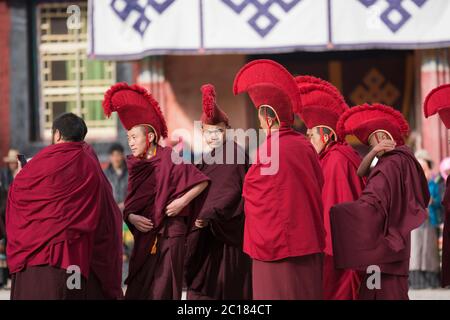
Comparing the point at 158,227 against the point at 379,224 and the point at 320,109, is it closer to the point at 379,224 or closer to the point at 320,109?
the point at 320,109

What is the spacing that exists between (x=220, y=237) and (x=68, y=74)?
641cm

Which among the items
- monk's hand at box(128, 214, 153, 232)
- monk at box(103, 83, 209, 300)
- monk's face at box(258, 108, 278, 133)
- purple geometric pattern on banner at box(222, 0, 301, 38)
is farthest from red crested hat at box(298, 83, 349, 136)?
purple geometric pattern on banner at box(222, 0, 301, 38)

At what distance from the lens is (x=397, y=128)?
28.8 ft

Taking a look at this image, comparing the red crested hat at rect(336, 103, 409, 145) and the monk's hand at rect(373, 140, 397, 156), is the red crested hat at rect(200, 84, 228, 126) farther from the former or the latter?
the monk's hand at rect(373, 140, 397, 156)

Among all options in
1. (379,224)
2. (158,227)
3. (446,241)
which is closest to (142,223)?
(158,227)

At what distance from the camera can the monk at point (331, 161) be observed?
29.7ft

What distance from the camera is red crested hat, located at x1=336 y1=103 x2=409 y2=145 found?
8.77m

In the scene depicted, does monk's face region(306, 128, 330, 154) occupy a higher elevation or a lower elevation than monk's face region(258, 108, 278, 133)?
lower

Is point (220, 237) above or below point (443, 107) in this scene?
below

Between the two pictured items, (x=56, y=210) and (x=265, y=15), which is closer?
(x=56, y=210)

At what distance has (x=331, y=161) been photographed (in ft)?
30.3

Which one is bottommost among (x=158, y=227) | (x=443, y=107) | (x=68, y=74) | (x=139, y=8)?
(x=158, y=227)

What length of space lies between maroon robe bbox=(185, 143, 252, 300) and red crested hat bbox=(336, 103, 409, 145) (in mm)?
1165

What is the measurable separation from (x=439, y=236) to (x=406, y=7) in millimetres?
2509
